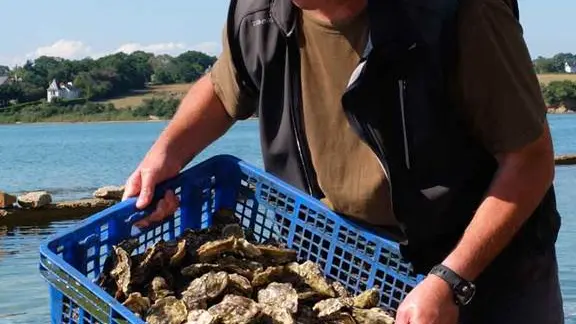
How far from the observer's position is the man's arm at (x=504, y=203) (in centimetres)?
307

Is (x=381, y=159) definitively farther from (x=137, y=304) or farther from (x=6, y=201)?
(x=6, y=201)

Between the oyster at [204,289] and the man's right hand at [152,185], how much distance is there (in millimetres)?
400

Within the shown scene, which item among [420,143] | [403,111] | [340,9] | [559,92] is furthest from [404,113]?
[559,92]

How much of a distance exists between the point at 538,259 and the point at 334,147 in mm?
839

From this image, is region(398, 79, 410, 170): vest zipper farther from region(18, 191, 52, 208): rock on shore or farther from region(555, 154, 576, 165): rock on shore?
region(555, 154, 576, 165): rock on shore

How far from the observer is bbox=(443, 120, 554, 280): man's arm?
121 inches

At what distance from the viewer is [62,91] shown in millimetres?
95562

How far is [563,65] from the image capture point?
10400 centimetres

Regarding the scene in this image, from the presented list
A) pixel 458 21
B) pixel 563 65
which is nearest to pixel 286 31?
pixel 458 21

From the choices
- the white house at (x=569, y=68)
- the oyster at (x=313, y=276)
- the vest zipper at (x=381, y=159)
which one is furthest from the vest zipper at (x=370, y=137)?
the white house at (x=569, y=68)

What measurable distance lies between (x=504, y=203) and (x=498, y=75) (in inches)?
16.1

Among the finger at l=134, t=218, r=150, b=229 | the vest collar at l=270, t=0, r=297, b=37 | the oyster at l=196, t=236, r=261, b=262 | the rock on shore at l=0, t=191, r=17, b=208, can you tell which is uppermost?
the vest collar at l=270, t=0, r=297, b=37

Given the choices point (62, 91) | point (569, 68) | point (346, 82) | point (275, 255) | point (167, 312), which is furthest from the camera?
point (569, 68)

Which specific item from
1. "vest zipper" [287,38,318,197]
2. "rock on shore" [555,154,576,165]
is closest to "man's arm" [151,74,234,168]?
"vest zipper" [287,38,318,197]
